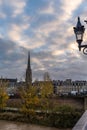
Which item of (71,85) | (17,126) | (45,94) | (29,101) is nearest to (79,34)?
(17,126)

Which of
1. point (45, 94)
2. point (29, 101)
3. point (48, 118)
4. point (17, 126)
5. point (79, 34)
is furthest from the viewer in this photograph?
point (45, 94)

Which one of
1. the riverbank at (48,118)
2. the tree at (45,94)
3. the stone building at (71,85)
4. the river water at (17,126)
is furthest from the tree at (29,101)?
the stone building at (71,85)

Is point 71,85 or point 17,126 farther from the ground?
point 71,85

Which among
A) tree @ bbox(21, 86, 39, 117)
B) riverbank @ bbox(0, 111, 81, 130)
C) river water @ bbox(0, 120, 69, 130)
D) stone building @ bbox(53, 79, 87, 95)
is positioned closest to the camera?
river water @ bbox(0, 120, 69, 130)

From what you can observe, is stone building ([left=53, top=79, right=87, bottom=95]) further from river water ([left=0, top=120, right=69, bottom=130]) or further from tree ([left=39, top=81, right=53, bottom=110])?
river water ([left=0, top=120, right=69, bottom=130])

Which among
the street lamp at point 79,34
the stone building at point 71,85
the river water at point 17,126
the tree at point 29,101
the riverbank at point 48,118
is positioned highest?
the stone building at point 71,85

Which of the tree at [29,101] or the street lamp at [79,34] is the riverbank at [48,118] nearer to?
the tree at [29,101]

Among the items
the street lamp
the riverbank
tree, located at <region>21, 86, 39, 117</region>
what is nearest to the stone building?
tree, located at <region>21, 86, 39, 117</region>

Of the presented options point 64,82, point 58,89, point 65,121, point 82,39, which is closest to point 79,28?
point 82,39

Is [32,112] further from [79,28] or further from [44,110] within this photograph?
[79,28]

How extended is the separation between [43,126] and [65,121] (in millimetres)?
3563

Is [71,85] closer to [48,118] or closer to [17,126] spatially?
[48,118]

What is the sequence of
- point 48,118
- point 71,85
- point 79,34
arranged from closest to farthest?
point 79,34, point 48,118, point 71,85

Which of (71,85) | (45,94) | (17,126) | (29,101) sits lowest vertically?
(17,126)
